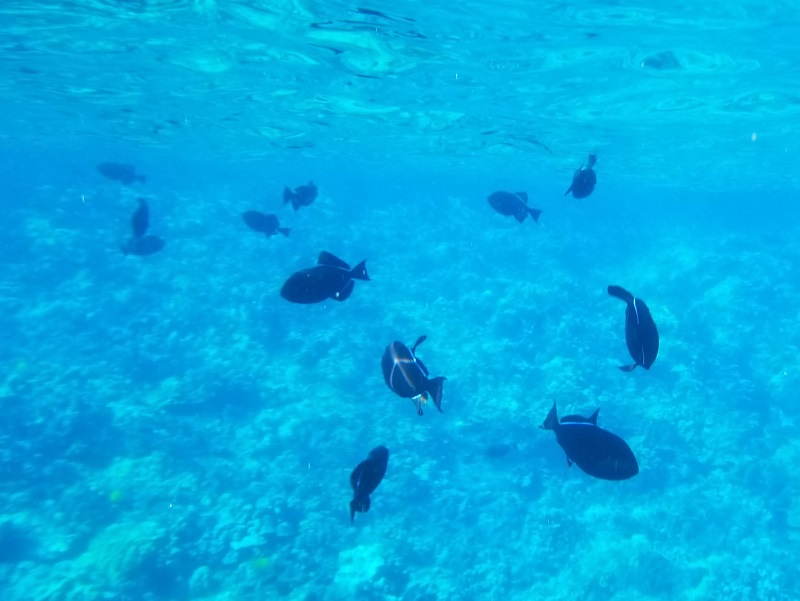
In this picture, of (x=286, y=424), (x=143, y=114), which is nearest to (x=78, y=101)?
(x=143, y=114)

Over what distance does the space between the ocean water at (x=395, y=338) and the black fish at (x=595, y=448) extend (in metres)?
8.96

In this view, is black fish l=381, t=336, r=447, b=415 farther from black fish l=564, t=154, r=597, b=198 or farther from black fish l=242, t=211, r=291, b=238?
black fish l=242, t=211, r=291, b=238

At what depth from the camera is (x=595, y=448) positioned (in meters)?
4.31

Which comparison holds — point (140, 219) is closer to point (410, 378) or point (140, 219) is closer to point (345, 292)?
point (345, 292)

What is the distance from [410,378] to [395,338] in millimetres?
16527

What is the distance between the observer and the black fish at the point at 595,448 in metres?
4.29

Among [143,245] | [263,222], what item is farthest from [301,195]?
[143,245]

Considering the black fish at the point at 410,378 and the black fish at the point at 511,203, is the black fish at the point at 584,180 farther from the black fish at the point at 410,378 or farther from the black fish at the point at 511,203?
the black fish at the point at 410,378

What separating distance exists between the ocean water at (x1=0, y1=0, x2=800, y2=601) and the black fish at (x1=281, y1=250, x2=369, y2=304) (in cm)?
879

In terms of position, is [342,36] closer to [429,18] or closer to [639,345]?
[429,18]

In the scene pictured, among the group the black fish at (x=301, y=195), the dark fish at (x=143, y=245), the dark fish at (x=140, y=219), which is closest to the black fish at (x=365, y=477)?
the black fish at (x=301, y=195)

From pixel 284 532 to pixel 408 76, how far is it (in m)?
15.1

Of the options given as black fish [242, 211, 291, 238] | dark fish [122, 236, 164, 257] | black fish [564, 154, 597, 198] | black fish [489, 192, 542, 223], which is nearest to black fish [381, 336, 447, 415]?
black fish [564, 154, 597, 198]

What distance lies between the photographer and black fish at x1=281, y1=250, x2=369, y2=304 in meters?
5.13
